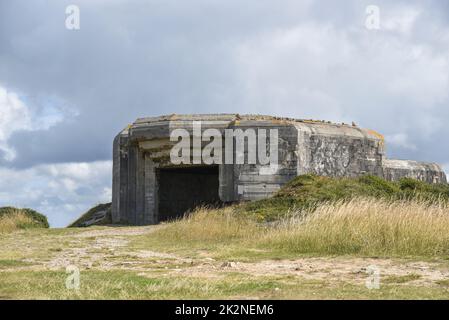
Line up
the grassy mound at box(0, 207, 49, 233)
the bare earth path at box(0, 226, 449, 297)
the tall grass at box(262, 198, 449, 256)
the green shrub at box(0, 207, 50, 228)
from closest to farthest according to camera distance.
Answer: the bare earth path at box(0, 226, 449, 297) → the tall grass at box(262, 198, 449, 256) → the grassy mound at box(0, 207, 49, 233) → the green shrub at box(0, 207, 50, 228)

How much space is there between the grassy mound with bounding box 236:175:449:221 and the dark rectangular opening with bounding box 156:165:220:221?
3617mm

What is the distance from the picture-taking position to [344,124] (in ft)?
64.4

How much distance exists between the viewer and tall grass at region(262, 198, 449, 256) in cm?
916

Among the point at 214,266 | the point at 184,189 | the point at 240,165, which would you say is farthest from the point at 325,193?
the point at 214,266

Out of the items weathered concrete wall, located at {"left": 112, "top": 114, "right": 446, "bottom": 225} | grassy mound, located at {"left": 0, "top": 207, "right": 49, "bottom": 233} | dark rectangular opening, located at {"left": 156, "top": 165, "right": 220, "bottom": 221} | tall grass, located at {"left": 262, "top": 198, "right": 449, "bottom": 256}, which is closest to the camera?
tall grass, located at {"left": 262, "top": 198, "right": 449, "bottom": 256}

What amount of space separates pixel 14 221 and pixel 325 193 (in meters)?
7.48

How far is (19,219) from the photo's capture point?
16.9 m

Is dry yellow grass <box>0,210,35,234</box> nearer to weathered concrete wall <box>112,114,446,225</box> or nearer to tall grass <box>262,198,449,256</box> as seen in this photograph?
weathered concrete wall <box>112,114,446,225</box>

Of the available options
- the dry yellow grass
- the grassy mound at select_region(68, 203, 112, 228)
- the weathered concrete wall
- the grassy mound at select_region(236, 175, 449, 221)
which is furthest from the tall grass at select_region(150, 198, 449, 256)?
the grassy mound at select_region(68, 203, 112, 228)

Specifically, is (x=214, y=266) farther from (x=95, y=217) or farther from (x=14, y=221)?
(x=95, y=217)

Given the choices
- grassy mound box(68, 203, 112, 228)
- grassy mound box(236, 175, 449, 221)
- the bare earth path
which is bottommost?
the bare earth path

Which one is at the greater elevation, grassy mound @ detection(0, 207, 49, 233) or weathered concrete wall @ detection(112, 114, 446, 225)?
weathered concrete wall @ detection(112, 114, 446, 225)

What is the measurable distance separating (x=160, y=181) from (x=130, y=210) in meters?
1.23
